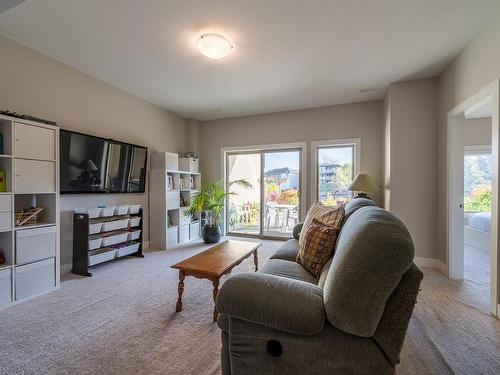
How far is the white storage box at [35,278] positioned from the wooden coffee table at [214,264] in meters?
1.50

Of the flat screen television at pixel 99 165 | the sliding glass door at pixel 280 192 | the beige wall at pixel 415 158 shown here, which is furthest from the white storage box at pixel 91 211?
the beige wall at pixel 415 158

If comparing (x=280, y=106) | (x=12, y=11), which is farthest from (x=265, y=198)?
(x=12, y=11)

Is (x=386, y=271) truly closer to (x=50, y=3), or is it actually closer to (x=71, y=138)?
(x=50, y=3)

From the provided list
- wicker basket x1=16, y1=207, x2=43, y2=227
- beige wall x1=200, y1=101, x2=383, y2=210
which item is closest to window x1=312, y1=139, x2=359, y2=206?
beige wall x1=200, y1=101, x2=383, y2=210

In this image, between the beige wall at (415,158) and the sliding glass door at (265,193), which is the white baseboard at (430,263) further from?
the sliding glass door at (265,193)

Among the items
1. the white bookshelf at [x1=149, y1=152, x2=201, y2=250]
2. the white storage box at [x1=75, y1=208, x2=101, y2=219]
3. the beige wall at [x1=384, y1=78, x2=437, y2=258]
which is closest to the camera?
the white storage box at [x1=75, y1=208, x2=101, y2=219]

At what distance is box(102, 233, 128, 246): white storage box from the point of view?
3.19 meters

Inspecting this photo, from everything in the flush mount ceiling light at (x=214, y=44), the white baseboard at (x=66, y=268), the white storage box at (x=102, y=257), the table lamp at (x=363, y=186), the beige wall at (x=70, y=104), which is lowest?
the white baseboard at (x=66, y=268)

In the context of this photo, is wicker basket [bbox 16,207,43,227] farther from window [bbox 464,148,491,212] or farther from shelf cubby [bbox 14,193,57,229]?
window [bbox 464,148,491,212]

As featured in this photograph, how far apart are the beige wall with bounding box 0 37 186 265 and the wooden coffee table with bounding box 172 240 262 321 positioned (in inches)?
77.2

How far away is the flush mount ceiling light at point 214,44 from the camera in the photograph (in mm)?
2291

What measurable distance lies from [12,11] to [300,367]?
3.41 m

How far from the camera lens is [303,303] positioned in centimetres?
107

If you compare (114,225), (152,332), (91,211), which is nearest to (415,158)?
(152,332)
